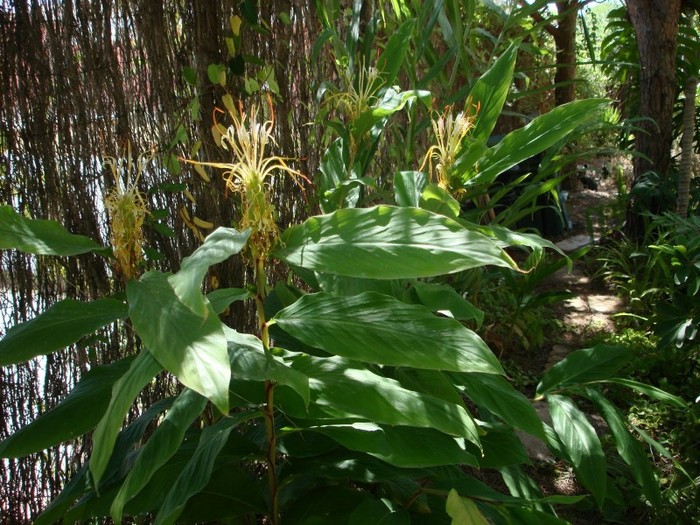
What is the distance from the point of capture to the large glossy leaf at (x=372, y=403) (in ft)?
2.83

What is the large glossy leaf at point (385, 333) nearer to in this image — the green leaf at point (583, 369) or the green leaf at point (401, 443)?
the green leaf at point (401, 443)

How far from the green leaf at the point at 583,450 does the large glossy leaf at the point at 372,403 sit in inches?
19.2

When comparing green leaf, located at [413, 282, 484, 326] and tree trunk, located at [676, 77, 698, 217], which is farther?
tree trunk, located at [676, 77, 698, 217]

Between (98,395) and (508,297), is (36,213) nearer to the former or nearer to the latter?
(98,395)

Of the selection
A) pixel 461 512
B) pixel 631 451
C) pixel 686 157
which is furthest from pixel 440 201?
pixel 686 157

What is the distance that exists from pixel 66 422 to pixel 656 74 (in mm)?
4191

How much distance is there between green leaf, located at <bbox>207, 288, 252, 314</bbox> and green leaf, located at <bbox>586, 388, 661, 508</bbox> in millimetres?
854

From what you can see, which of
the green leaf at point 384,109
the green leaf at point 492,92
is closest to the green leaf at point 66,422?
the green leaf at point 384,109

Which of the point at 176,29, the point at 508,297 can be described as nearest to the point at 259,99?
the point at 176,29

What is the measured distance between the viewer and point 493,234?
1066mm

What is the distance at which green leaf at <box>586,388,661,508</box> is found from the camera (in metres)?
1.41

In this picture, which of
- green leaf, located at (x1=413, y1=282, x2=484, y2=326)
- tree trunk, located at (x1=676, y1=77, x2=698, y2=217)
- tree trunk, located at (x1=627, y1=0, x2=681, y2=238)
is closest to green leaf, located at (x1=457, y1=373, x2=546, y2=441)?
green leaf, located at (x1=413, y1=282, x2=484, y2=326)

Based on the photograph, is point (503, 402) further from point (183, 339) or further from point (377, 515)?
point (183, 339)

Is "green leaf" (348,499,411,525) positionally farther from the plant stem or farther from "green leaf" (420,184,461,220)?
"green leaf" (420,184,461,220)
